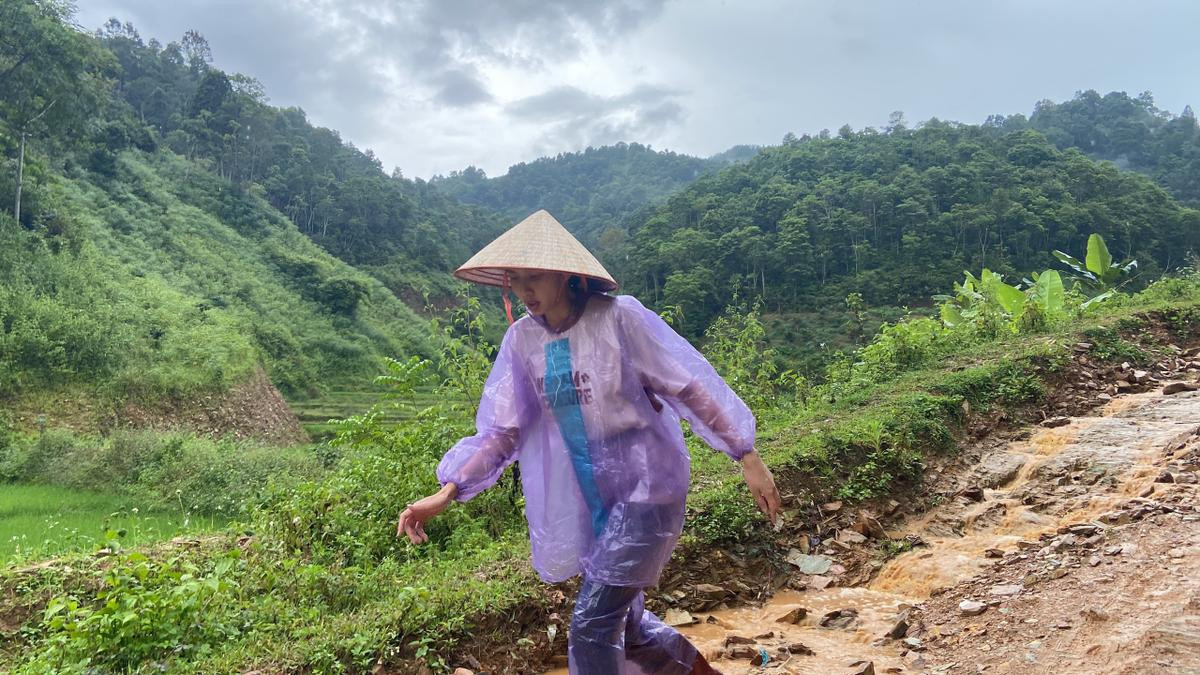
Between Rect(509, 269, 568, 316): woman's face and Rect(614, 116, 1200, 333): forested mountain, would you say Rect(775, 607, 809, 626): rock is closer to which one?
Rect(509, 269, 568, 316): woman's face

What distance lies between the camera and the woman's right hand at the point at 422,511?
2062 millimetres

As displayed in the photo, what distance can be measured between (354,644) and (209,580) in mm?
768

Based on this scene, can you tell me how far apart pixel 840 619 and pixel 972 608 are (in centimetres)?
56

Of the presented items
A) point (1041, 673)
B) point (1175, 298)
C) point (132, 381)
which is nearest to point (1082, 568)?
point (1041, 673)

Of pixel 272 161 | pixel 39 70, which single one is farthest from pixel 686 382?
pixel 272 161

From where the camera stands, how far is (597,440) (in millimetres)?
2006

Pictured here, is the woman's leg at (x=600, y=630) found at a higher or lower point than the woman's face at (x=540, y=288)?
lower

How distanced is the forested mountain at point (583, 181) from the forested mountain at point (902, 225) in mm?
28664

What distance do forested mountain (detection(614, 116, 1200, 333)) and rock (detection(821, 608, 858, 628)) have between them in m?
29.7

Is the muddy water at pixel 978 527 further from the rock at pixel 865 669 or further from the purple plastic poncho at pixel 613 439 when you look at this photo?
the purple plastic poncho at pixel 613 439

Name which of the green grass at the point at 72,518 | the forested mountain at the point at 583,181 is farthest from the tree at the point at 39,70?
the forested mountain at the point at 583,181

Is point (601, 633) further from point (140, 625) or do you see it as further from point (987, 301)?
point (987, 301)

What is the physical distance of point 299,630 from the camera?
289 cm

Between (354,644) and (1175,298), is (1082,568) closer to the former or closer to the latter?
(354,644)
